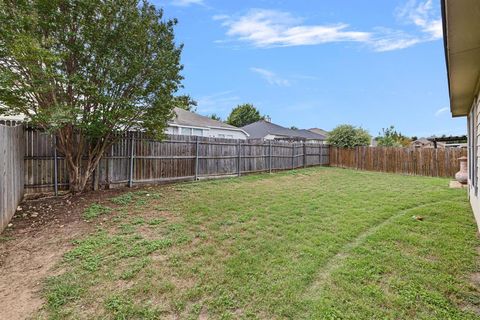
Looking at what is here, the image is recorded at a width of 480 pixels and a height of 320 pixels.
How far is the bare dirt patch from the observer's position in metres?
2.97

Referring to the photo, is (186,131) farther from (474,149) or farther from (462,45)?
(462,45)

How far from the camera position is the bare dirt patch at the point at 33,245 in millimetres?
2969

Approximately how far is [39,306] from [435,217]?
22.2ft

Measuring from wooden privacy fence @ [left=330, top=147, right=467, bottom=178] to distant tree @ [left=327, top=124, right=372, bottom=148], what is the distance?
0.41 meters

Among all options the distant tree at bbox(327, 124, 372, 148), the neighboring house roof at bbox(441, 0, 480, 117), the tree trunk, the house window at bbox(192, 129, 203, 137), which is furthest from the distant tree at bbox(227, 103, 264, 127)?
the neighboring house roof at bbox(441, 0, 480, 117)

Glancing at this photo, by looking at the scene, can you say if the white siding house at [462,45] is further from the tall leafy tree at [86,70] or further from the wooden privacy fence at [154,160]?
the wooden privacy fence at [154,160]

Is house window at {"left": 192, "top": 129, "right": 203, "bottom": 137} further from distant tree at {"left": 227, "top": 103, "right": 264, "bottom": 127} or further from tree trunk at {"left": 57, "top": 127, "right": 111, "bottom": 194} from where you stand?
distant tree at {"left": 227, "top": 103, "right": 264, "bottom": 127}

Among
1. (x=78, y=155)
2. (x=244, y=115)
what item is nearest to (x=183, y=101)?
(x=78, y=155)

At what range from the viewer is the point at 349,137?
710 inches

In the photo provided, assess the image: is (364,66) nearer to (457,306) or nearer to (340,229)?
(340,229)

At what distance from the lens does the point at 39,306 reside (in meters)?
2.83

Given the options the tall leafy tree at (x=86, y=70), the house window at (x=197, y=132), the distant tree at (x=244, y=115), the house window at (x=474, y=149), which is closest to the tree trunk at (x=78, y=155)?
the tall leafy tree at (x=86, y=70)

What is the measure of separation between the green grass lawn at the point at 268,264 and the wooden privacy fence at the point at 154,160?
6.47 ft

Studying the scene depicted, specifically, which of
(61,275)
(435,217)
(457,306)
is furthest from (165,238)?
(435,217)
